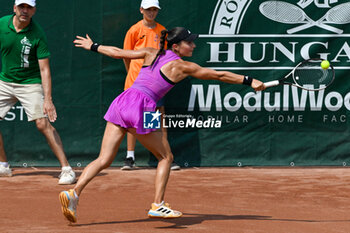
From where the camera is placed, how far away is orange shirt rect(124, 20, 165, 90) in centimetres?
815

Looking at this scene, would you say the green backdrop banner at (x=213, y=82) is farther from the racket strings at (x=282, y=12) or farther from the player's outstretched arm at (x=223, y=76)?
the player's outstretched arm at (x=223, y=76)

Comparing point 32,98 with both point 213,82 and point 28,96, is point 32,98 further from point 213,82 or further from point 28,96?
point 213,82

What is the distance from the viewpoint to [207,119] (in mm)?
8711

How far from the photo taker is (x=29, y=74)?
7.64 meters

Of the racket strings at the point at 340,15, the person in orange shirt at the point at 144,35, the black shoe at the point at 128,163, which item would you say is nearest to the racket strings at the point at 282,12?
the racket strings at the point at 340,15

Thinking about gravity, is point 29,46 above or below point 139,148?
above

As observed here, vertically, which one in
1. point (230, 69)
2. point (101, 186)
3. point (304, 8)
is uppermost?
point (304, 8)

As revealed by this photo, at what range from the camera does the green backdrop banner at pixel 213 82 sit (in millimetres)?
8625

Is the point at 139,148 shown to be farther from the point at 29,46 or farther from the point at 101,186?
the point at 29,46

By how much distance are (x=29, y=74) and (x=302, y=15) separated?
11.5 feet

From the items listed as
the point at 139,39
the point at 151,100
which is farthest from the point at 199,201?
the point at 139,39

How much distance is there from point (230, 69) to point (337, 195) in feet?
7.79

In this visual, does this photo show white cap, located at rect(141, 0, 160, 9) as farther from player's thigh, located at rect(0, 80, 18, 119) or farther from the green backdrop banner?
player's thigh, located at rect(0, 80, 18, 119)

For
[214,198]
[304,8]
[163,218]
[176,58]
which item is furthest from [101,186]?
[304,8]
